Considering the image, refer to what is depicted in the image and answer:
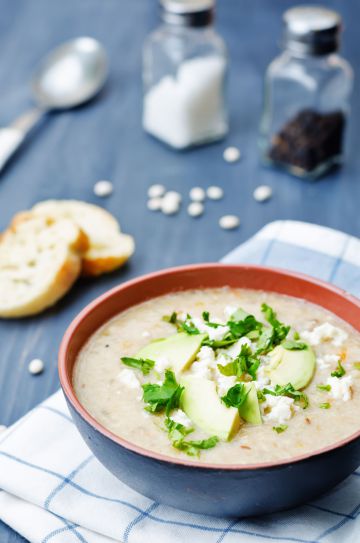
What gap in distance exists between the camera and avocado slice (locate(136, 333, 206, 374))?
1.81 meters

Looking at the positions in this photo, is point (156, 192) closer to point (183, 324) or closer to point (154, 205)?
point (154, 205)

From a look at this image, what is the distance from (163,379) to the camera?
179 centimetres

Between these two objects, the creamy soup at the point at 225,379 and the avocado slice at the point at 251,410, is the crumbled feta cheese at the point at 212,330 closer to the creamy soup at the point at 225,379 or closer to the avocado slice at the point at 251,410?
the creamy soup at the point at 225,379

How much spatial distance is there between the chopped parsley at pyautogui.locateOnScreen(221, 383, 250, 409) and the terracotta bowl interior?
38 centimetres

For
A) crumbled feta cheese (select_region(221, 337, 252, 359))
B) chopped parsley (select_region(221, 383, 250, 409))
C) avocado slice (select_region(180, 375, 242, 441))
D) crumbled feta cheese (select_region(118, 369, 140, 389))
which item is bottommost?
crumbled feta cheese (select_region(118, 369, 140, 389))

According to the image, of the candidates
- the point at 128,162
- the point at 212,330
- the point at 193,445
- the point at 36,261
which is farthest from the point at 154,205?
the point at 193,445

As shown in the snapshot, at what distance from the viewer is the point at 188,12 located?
3178mm

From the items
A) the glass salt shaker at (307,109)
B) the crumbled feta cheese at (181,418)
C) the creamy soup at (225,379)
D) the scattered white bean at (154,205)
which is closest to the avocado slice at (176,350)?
the creamy soup at (225,379)

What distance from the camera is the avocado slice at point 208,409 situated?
1.64 metres

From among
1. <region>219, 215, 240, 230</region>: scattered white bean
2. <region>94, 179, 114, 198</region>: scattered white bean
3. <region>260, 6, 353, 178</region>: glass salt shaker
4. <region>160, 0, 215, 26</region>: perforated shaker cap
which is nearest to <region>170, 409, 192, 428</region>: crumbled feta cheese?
<region>219, 215, 240, 230</region>: scattered white bean

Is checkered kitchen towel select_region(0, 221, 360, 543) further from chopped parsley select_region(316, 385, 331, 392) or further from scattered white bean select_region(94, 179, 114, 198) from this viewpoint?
scattered white bean select_region(94, 179, 114, 198)

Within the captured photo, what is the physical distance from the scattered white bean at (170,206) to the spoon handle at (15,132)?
65 cm

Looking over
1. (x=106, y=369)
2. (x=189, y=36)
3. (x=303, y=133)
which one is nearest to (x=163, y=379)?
(x=106, y=369)

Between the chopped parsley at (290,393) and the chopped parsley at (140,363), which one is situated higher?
the chopped parsley at (290,393)
